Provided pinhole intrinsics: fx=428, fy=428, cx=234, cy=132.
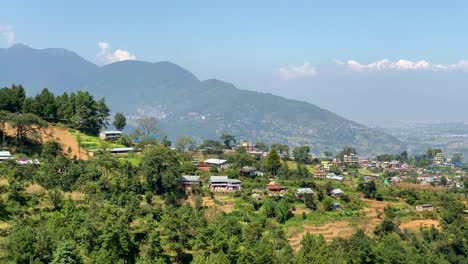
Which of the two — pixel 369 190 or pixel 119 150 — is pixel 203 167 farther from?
pixel 369 190

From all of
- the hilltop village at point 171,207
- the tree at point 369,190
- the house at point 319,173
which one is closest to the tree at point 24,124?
the hilltop village at point 171,207

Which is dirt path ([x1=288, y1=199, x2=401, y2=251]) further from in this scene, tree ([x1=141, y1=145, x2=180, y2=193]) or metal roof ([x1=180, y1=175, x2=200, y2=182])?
tree ([x1=141, y1=145, x2=180, y2=193])

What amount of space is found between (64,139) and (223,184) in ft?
51.1

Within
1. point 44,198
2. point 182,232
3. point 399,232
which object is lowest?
point 399,232

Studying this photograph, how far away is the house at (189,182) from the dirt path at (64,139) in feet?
30.6

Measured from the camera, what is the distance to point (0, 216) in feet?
81.3

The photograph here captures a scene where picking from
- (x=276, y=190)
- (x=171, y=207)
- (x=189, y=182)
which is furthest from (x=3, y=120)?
(x=276, y=190)

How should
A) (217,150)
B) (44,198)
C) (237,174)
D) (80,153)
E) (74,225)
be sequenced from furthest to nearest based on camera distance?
(217,150) < (237,174) < (80,153) < (44,198) < (74,225)

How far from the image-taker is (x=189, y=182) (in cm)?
3791

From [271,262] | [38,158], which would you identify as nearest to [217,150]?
[38,158]

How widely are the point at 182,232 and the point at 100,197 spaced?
7.18 metres

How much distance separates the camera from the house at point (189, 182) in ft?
123

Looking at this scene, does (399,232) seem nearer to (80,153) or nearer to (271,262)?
(271,262)

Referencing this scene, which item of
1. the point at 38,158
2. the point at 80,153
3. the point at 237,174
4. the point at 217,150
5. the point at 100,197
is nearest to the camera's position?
the point at 100,197
